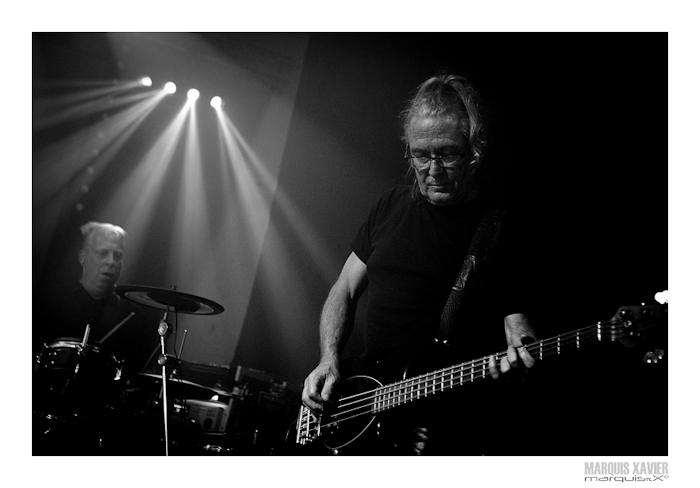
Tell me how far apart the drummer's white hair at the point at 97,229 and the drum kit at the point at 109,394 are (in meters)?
0.28

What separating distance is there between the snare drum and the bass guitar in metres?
0.86

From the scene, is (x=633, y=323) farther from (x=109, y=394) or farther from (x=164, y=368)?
(x=109, y=394)

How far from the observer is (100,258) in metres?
2.70

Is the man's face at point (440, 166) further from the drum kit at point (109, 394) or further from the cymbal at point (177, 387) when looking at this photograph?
the cymbal at point (177, 387)

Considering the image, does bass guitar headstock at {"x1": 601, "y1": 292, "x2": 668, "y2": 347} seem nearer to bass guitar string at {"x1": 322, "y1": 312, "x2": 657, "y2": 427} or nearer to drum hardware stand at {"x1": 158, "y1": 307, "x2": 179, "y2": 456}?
bass guitar string at {"x1": 322, "y1": 312, "x2": 657, "y2": 427}

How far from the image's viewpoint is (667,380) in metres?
2.21

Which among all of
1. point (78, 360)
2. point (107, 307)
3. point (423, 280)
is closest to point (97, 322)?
point (107, 307)

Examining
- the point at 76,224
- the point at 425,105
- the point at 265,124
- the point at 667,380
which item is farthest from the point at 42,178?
the point at 667,380

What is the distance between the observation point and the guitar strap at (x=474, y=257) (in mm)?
2127

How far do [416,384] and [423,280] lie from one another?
0.41 meters

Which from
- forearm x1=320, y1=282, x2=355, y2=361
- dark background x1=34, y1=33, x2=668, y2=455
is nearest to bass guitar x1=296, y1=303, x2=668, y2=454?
dark background x1=34, y1=33, x2=668, y2=455

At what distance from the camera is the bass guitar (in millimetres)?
1921
